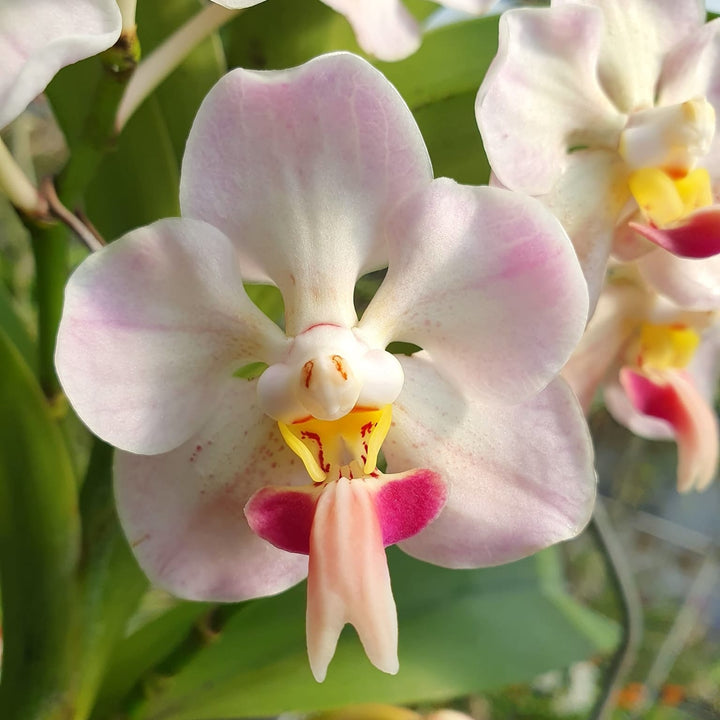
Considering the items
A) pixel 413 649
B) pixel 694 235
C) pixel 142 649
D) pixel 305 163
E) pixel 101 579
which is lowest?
→ pixel 413 649

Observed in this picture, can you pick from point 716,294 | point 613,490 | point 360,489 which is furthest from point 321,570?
point 613,490

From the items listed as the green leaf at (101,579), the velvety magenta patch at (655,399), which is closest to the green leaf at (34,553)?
the green leaf at (101,579)

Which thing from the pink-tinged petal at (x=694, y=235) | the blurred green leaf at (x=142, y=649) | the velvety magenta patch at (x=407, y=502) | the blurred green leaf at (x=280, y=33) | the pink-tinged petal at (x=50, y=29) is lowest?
the blurred green leaf at (x=142, y=649)

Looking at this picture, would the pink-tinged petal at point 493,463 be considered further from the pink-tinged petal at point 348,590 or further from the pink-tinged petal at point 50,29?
the pink-tinged petal at point 50,29

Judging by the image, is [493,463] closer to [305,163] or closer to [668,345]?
[305,163]

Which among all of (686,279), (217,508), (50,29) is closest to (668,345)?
(686,279)

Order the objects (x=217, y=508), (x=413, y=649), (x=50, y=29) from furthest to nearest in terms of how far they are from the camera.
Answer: (x=413, y=649) < (x=217, y=508) < (x=50, y=29)
